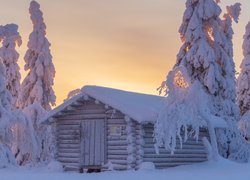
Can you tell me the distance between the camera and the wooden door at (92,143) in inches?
1037

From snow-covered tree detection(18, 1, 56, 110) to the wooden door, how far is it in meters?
14.8

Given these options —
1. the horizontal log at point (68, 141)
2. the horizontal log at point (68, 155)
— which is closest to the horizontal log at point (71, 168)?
the horizontal log at point (68, 155)

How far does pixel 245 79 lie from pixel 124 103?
1903 cm

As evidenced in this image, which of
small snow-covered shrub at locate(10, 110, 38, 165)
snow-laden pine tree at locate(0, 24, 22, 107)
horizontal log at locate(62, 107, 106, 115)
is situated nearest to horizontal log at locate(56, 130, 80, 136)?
horizontal log at locate(62, 107, 106, 115)

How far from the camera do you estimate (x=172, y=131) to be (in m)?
24.5

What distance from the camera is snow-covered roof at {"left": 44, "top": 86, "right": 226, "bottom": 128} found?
24.5m

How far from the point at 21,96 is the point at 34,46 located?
4.27 m

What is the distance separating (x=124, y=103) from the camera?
25500mm

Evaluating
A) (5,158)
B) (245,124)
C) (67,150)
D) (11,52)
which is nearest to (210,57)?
(245,124)

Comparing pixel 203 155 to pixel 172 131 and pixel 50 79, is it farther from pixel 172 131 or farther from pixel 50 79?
pixel 50 79

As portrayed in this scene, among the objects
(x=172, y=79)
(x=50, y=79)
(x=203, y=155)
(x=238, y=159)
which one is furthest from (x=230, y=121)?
(x=50, y=79)

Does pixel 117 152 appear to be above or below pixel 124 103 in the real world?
below

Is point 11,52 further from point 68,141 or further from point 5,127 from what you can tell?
point 68,141

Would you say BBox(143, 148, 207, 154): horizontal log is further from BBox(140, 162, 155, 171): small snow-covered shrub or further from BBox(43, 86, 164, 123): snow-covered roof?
BBox(43, 86, 164, 123): snow-covered roof
